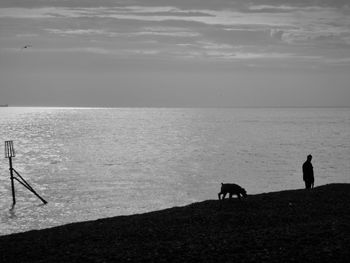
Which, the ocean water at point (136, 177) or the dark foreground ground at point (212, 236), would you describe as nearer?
the dark foreground ground at point (212, 236)

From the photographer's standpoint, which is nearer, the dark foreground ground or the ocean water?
the dark foreground ground

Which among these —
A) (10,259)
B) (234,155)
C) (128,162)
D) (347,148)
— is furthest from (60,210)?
(347,148)

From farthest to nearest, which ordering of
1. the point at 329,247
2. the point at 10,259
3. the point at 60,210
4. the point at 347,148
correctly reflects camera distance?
the point at 347,148 < the point at 60,210 < the point at 10,259 < the point at 329,247

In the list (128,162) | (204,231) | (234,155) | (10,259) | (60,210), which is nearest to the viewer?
(10,259)

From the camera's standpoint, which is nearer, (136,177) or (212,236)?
(212,236)

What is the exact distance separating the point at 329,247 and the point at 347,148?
110889 mm

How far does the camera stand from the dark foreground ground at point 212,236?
53.5 ft

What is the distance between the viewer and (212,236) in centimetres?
1888

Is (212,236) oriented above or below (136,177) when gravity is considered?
above

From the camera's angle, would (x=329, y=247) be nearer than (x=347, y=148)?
Yes

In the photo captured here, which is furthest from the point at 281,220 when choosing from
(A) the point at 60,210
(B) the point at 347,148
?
(B) the point at 347,148

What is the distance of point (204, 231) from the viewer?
2016 cm

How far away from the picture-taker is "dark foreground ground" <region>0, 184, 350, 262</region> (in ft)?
53.5

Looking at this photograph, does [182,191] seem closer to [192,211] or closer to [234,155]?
[192,211]
